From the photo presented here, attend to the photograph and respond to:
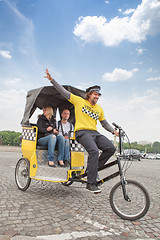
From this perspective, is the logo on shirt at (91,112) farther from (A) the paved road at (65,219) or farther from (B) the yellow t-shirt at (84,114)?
(A) the paved road at (65,219)

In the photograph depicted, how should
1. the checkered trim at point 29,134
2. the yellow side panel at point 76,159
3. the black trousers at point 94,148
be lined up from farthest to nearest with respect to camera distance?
1. the checkered trim at point 29,134
2. the yellow side panel at point 76,159
3. the black trousers at point 94,148

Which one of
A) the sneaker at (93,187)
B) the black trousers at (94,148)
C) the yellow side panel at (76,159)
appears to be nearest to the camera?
the sneaker at (93,187)

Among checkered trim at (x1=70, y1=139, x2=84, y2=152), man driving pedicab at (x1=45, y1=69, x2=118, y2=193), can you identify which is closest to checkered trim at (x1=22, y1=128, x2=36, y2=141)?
checkered trim at (x1=70, y1=139, x2=84, y2=152)

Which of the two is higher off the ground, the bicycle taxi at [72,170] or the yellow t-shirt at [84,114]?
the yellow t-shirt at [84,114]

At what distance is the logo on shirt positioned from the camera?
151 inches

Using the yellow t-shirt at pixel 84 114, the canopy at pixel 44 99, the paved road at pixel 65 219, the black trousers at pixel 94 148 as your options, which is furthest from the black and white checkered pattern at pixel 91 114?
the paved road at pixel 65 219

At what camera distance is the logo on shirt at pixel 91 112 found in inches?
151

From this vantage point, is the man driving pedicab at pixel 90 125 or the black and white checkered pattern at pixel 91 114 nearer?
the man driving pedicab at pixel 90 125

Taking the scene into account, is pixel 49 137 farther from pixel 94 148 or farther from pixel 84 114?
pixel 94 148

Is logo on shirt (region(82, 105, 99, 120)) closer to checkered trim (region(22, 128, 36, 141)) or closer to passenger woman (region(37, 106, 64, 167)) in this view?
passenger woman (region(37, 106, 64, 167))

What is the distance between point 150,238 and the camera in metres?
2.39

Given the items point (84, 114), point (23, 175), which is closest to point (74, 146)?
point (84, 114)

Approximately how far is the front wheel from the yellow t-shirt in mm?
1250

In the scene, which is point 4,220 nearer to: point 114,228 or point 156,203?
point 114,228
